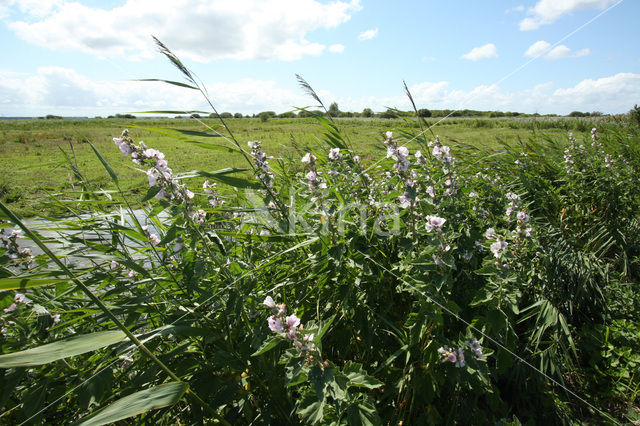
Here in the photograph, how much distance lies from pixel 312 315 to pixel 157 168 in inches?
39.2

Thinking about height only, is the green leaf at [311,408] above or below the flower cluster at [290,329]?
below

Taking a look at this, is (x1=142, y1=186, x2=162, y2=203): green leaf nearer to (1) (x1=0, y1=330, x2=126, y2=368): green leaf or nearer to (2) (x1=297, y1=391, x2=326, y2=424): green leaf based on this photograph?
(1) (x1=0, y1=330, x2=126, y2=368): green leaf

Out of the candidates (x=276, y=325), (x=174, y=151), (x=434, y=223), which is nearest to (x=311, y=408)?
(x=276, y=325)

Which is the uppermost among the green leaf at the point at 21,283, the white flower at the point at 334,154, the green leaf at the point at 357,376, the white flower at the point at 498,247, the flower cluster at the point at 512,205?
the white flower at the point at 334,154

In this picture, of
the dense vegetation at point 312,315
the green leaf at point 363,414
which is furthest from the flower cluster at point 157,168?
the green leaf at point 363,414

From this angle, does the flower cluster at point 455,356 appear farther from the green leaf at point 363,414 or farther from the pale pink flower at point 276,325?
the pale pink flower at point 276,325

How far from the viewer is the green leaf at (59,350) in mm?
722

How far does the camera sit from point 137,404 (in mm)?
807

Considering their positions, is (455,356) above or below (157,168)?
below

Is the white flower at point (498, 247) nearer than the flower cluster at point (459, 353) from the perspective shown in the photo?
No

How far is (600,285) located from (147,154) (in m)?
3.03

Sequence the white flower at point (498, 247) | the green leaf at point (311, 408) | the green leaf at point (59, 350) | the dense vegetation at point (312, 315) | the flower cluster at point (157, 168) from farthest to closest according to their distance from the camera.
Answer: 1. the white flower at point (498, 247)
2. the flower cluster at point (157, 168)
3. the dense vegetation at point (312, 315)
4. the green leaf at point (311, 408)
5. the green leaf at point (59, 350)

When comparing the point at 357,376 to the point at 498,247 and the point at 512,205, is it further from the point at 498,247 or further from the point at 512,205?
the point at 512,205

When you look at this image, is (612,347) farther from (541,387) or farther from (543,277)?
(541,387)
